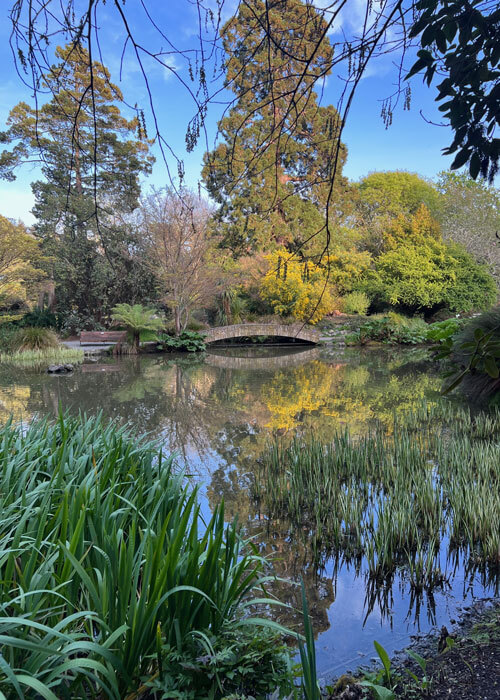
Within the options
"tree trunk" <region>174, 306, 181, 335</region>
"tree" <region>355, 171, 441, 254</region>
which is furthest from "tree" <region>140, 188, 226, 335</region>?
"tree" <region>355, 171, 441, 254</region>

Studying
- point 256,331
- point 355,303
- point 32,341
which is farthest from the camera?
point 355,303

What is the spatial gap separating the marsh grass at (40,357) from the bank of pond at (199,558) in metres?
11.5

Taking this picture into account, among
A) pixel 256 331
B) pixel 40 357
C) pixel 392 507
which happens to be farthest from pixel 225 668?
pixel 256 331

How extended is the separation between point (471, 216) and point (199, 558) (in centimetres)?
3407

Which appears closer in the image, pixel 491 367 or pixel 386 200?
pixel 491 367

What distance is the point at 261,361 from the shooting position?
603 inches

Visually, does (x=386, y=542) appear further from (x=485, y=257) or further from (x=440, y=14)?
(x=485, y=257)

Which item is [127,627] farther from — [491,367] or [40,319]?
[40,319]

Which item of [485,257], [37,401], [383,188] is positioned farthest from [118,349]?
[485,257]

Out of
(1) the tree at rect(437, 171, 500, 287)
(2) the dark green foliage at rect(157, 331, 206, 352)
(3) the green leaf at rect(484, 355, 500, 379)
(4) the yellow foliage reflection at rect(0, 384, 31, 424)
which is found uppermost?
(1) the tree at rect(437, 171, 500, 287)

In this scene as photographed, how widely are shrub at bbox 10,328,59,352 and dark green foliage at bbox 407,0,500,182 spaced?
15.6 meters

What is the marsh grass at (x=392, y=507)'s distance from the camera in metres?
2.74

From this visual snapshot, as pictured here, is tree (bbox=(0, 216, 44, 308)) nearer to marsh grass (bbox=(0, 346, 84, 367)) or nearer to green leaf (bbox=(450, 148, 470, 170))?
marsh grass (bbox=(0, 346, 84, 367))

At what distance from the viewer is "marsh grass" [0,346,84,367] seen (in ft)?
47.6
